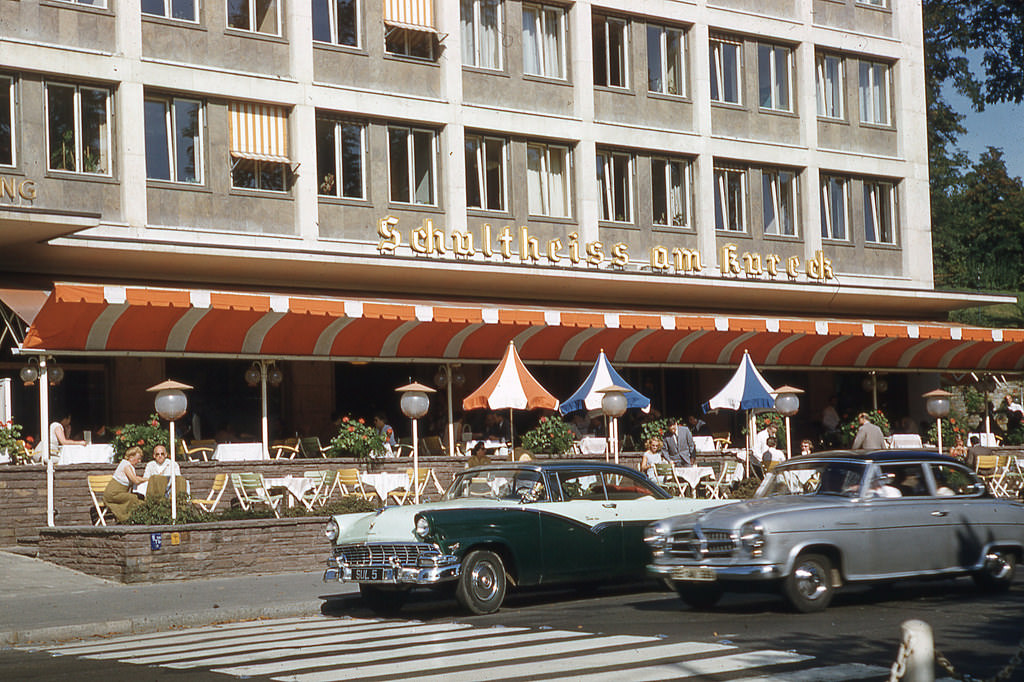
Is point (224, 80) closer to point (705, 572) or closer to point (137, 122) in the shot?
point (137, 122)

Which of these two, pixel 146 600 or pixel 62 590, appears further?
pixel 62 590

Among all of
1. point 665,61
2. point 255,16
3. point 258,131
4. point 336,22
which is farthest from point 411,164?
point 665,61

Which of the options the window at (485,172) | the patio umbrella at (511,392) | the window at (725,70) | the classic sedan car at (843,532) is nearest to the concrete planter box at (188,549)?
the patio umbrella at (511,392)

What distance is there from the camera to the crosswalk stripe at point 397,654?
1048cm

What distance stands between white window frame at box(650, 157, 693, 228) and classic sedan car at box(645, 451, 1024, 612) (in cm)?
1935

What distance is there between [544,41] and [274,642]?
71.0 feet

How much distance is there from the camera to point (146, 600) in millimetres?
15992

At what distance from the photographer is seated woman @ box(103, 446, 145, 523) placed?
19922 millimetres

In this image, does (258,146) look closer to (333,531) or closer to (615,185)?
(615,185)

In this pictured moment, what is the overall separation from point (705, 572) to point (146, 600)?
6.77 m

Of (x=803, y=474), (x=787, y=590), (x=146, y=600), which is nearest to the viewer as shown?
(x=787, y=590)

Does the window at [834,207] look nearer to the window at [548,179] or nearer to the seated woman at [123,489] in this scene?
the window at [548,179]

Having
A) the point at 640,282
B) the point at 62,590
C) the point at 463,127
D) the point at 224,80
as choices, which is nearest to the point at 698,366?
the point at 640,282

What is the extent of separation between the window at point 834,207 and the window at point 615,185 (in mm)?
6465
